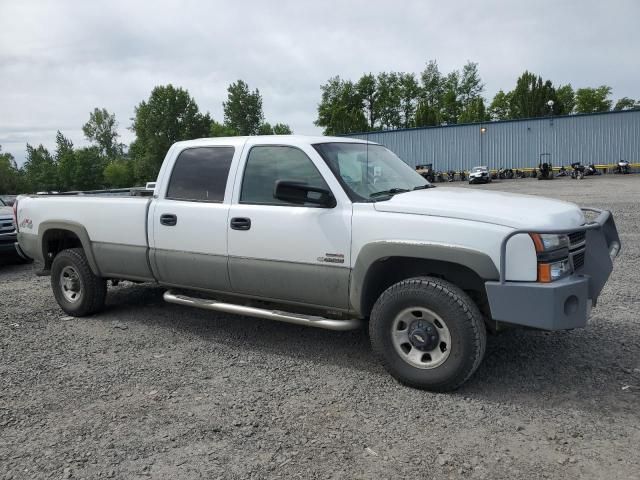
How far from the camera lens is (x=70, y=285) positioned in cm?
604

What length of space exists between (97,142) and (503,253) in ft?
383

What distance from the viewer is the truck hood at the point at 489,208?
356cm

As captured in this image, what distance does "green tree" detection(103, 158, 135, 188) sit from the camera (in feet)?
329

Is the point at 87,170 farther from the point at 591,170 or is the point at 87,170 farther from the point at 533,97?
the point at 591,170

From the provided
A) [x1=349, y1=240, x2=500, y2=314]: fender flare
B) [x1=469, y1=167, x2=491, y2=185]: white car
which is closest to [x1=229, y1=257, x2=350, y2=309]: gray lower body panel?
[x1=349, y1=240, x2=500, y2=314]: fender flare

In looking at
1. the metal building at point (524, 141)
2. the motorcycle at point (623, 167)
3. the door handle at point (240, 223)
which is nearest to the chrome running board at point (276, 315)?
the door handle at point (240, 223)

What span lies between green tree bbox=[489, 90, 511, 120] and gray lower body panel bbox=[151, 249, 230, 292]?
281ft

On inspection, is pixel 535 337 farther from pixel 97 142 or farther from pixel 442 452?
pixel 97 142

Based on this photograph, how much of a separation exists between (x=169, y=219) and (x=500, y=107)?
3493 inches

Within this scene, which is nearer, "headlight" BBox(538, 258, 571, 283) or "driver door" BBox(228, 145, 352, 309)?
"headlight" BBox(538, 258, 571, 283)

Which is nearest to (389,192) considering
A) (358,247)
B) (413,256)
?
(358,247)

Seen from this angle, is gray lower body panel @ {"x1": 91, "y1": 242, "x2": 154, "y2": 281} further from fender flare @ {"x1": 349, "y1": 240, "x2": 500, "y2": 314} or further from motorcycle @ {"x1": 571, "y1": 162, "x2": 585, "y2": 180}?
motorcycle @ {"x1": 571, "y1": 162, "x2": 585, "y2": 180}

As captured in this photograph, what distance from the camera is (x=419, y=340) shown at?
12.4 feet

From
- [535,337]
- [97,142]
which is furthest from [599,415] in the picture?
[97,142]
